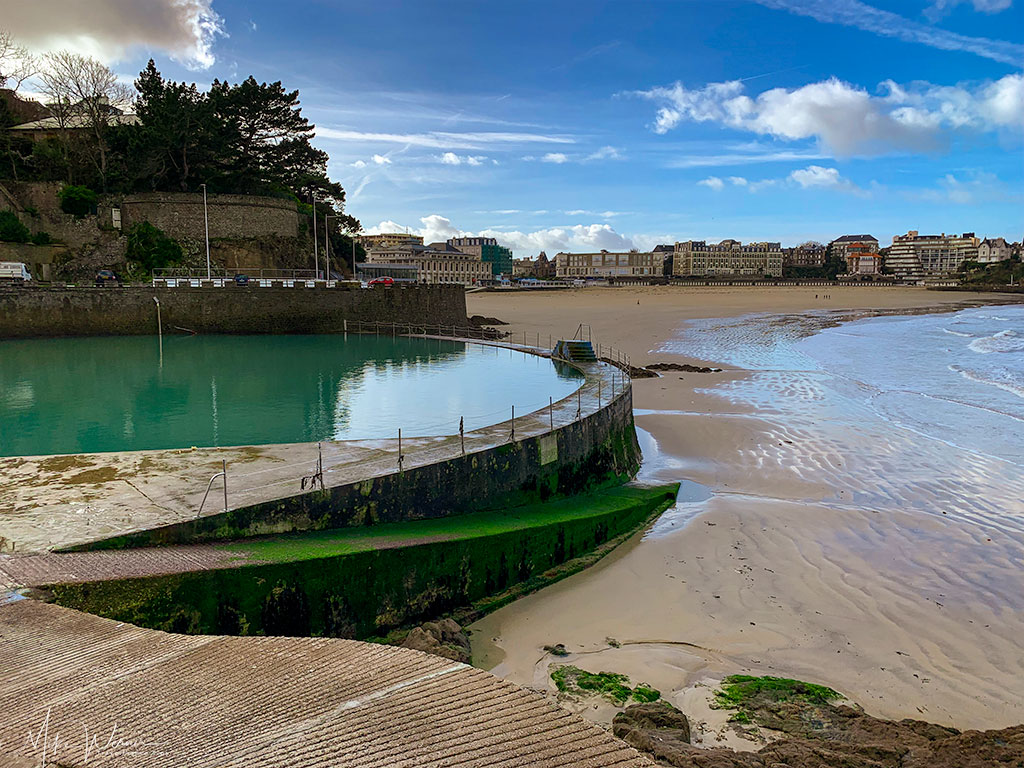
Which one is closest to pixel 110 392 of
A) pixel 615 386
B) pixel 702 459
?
pixel 615 386

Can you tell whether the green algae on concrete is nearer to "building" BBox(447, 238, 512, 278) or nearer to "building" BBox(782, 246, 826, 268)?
"building" BBox(447, 238, 512, 278)

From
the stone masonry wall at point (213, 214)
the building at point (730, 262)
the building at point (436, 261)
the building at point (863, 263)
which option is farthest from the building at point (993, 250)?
the stone masonry wall at point (213, 214)

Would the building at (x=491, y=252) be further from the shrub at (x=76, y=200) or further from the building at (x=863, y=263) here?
the shrub at (x=76, y=200)

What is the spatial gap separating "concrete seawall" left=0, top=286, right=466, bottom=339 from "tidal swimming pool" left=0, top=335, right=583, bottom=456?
13.0 ft

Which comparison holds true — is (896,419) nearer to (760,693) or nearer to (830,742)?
(760,693)

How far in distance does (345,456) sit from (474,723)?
6014mm

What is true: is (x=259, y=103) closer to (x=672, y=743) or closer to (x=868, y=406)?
(x=868, y=406)

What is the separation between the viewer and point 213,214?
4531 cm

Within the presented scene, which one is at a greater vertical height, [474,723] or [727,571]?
[474,723]

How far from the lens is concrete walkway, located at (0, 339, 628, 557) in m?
6.34

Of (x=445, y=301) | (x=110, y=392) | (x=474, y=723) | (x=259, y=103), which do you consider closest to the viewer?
(x=474, y=723)

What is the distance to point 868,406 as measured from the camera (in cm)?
1936

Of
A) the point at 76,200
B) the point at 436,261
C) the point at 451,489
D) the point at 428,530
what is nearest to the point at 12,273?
the point at 76,200

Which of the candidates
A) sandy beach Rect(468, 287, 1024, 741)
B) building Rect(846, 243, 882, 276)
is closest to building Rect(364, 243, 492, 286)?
building Rect(846, 243, 882, 276)
